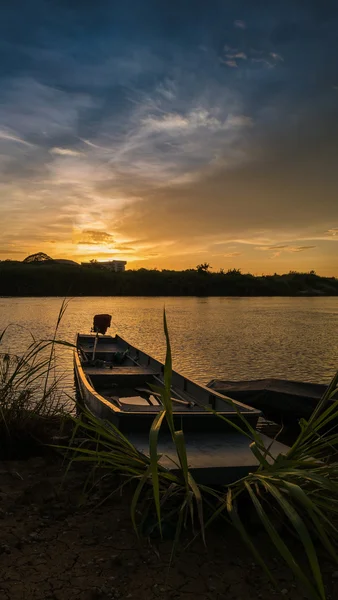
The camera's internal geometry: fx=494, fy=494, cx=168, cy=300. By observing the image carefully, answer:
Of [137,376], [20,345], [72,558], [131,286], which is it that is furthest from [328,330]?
[131,286]

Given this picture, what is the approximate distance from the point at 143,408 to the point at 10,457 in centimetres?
190

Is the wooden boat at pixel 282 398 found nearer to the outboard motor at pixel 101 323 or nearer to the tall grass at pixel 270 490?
the tall grass at pixel 270 490

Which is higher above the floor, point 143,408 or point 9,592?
point 143,408

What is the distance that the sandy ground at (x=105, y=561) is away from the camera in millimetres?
3566

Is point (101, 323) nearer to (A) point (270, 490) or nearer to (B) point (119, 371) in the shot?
(B) point (119, 371)

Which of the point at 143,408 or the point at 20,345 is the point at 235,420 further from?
the point at 20,345

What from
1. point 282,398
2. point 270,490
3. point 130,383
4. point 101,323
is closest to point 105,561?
point 270,490

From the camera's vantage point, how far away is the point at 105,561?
395 cm

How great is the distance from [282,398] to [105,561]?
586 centimetres

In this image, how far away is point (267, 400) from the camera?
9297 mm

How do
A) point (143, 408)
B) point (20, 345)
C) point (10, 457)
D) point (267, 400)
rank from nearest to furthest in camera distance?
point (10, 457) < point (143, 408) < point (267, 400) < point (20, 345)

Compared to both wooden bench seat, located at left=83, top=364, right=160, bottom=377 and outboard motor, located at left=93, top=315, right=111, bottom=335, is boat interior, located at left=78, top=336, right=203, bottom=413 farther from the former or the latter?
outboard motor, located at left=93, top=315, right=111, bottom=335

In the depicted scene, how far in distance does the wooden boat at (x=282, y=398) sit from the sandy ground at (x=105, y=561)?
475cm

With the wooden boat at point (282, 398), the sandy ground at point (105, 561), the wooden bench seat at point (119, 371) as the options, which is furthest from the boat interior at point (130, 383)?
the sandy ground at point (105, 561)
